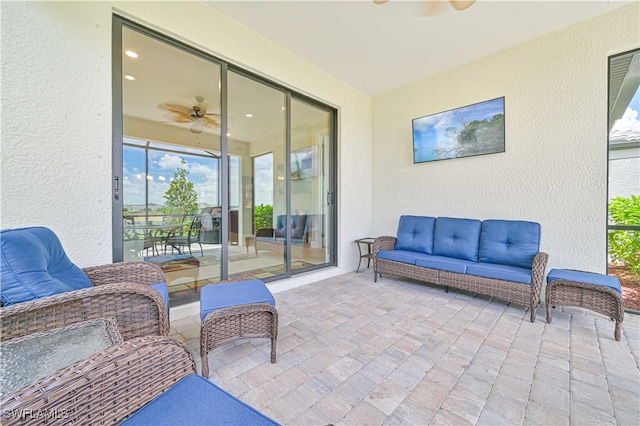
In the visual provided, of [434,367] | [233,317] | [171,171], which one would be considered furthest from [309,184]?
[434,367]

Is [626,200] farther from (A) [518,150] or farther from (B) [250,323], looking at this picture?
(B) [250,323]

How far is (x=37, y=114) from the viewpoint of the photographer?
71.7 inches

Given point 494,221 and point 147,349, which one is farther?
point 494,221

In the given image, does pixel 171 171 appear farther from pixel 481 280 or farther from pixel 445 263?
pixel 481 280

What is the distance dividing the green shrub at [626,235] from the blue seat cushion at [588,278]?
19.6 inches

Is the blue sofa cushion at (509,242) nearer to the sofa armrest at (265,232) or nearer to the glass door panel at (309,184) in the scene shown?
the glass door panel at (309,184)

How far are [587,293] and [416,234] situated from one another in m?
1.85

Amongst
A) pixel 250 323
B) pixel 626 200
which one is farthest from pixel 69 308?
pixel 626 200

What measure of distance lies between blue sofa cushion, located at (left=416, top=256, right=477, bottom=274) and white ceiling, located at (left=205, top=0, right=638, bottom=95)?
2.72 metres

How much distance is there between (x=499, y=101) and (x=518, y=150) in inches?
27.6

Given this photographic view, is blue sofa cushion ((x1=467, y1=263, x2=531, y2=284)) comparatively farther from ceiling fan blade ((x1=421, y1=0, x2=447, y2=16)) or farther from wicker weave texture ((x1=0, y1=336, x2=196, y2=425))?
wicker weave texture ((x1=0, y1=336, x2=196, y2=425))

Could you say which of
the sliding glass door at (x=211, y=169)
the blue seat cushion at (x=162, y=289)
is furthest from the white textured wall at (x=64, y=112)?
the blue seat cushion at (x=162, y=289)

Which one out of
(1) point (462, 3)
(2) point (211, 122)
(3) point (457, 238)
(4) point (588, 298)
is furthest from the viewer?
(3) point (457, 238)

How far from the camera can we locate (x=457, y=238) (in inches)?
135
